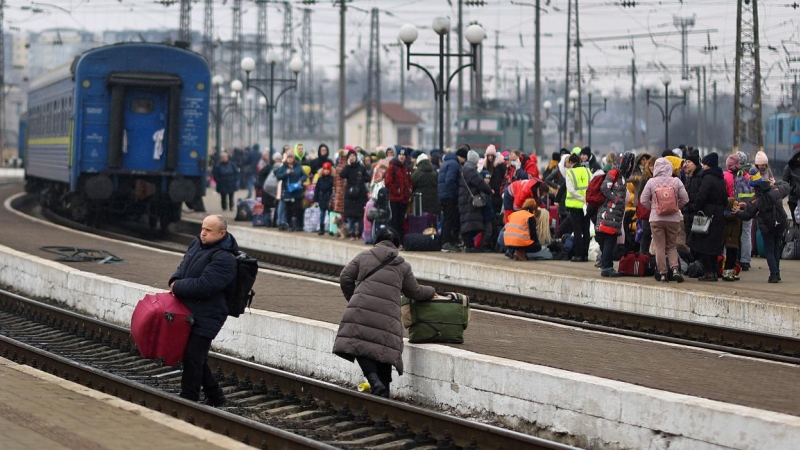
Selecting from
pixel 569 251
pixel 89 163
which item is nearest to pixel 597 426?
pixel 569 251

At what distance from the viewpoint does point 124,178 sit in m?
28.1

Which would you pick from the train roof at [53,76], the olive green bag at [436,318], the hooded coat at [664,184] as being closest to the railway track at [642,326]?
the hooded coat at [664,184]

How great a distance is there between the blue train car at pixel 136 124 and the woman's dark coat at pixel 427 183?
7.16 m

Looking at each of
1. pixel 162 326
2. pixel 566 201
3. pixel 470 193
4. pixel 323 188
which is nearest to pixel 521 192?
pixel 566 201

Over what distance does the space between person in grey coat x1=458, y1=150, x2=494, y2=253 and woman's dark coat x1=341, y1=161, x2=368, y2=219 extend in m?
2.85

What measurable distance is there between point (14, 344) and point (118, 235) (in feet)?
48.2

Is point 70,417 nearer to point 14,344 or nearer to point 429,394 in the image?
point 429,394

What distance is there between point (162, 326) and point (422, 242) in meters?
12.8

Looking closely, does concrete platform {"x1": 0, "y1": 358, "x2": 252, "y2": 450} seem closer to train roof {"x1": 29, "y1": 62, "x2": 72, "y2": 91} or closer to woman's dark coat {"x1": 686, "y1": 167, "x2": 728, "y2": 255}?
woman's dark coat {"x1": 686, "y1": 167, "x2": 728, "y2": 255}

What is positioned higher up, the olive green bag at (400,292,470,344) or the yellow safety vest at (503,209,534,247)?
the yellow safety vest at (503,209,534,247)

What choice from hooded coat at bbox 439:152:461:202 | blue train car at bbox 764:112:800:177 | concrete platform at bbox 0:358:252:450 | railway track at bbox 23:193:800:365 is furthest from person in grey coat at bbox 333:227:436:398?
blue train car at bbox 764:112:800:177

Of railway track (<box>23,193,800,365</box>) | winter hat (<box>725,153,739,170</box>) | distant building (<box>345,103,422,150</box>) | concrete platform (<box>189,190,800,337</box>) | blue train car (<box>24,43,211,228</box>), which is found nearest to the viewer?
railway track (<box>23,193,800,365</box>)

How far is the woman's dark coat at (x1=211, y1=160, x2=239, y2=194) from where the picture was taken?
33.7 metres

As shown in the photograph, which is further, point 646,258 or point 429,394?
point 646,258
